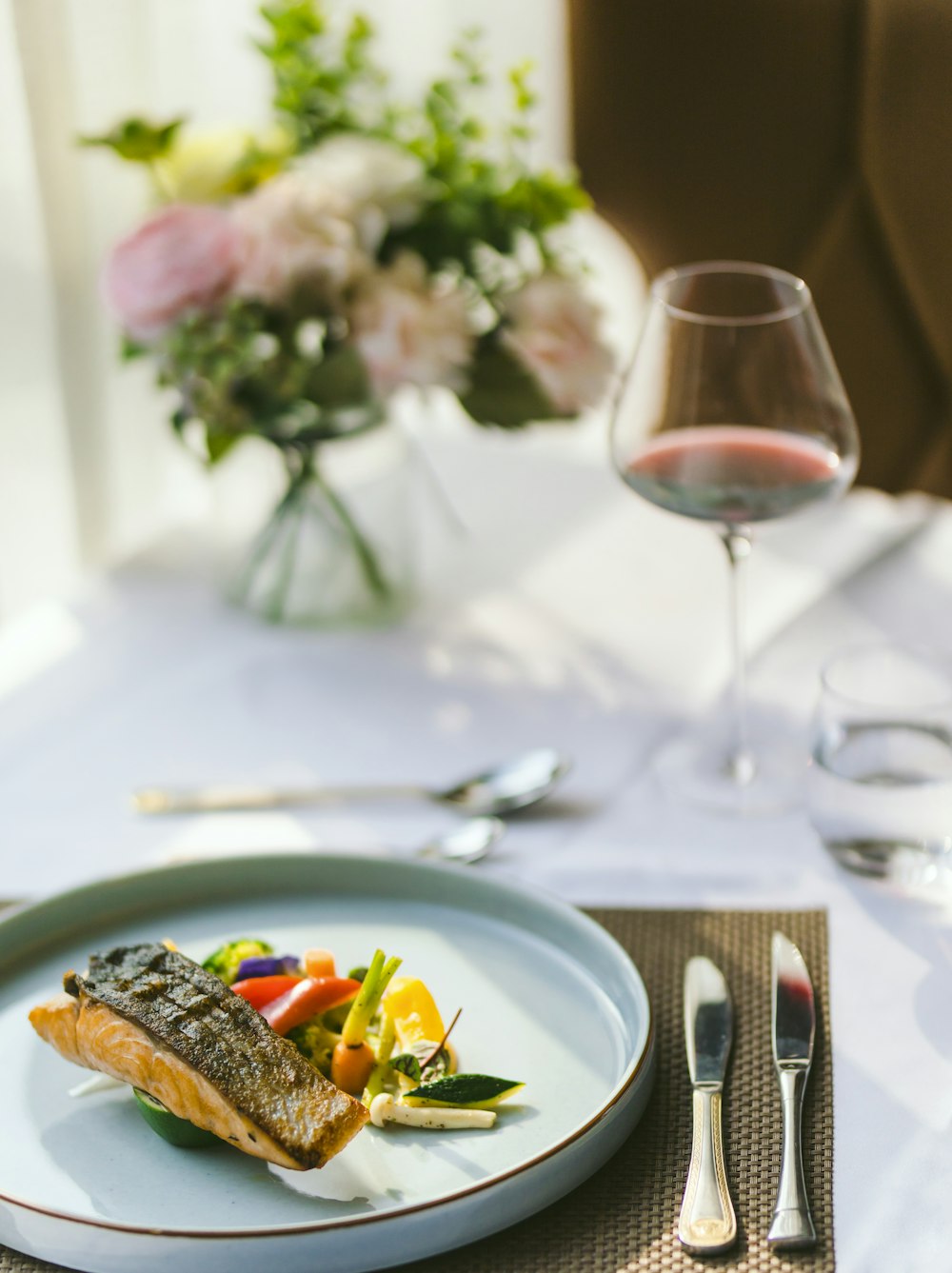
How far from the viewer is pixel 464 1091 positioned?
0.74 metres

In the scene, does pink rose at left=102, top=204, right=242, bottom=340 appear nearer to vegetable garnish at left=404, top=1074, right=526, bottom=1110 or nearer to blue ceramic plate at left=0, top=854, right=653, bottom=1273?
blue ceramic plate at left=0, top=854, right=653, bottom=1273

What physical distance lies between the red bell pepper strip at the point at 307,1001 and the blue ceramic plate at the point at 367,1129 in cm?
7

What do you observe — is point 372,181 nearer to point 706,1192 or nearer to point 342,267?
point 342,267

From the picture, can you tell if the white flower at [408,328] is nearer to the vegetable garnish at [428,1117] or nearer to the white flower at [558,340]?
the white flower at [558,340]

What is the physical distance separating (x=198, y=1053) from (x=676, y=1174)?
23 centimetres

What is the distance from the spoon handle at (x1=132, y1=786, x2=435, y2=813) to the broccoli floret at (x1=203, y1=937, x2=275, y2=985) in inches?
9.9

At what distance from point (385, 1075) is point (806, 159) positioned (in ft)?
4.68

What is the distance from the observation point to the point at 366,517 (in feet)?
4.66

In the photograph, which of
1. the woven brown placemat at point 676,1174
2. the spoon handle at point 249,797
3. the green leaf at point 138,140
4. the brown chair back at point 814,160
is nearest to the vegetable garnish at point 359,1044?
the woven brown placemat at point 676,1174

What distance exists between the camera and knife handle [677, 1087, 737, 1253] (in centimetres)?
67

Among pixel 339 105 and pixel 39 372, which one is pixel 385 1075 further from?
pixel 39 372

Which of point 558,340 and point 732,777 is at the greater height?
point 558,340

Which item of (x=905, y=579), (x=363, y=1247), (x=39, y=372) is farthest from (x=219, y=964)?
(x=39, y=372)

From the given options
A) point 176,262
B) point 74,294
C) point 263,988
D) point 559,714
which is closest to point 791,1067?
point 263,988
